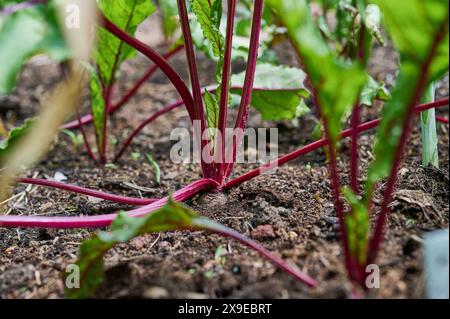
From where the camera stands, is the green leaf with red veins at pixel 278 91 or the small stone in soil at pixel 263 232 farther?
the green leaf with red veins at pixel 278 91

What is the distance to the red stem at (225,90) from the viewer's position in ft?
3.61

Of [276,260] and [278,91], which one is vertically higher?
[278,91]

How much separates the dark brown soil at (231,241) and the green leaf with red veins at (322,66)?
0.82ft

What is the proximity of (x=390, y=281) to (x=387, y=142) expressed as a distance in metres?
0.21

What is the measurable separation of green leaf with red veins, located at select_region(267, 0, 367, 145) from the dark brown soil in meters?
0.25

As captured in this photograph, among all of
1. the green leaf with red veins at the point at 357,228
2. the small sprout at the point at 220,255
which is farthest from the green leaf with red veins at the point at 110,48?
the green leaf with red veins at the point at 357,228

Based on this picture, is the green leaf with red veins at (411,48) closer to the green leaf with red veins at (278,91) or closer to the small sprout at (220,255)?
the small sprout at (220,255)

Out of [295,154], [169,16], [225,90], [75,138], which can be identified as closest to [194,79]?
[225,90]

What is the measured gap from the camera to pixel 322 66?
28.7 inches

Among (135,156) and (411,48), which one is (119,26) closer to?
(135,156)

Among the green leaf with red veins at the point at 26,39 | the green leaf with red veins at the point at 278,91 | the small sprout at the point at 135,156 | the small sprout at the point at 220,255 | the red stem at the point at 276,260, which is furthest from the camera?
the small sprout at the point at 135,156

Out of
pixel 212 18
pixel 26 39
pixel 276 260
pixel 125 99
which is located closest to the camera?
pixel 26 39

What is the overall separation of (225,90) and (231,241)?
12.6 inches

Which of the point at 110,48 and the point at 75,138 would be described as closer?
the point at 110,48
